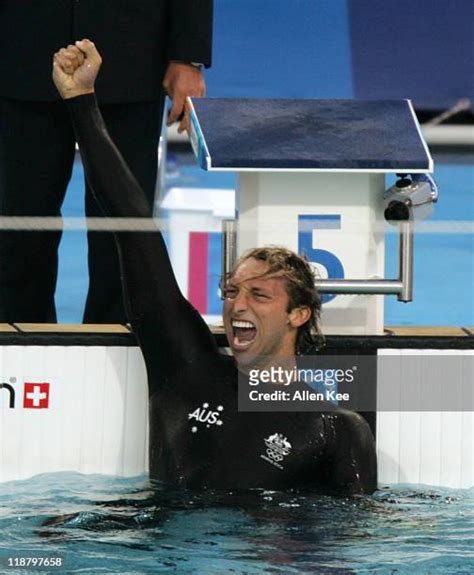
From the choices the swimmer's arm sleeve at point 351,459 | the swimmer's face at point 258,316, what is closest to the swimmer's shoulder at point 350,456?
the swimmer's arm sleeve at point 351,459

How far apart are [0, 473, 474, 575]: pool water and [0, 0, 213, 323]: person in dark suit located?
47cm

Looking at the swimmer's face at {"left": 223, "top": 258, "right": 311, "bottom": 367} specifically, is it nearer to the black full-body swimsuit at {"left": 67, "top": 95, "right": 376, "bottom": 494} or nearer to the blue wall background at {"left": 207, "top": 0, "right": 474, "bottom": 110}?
the black full-body swimsuit at {"left": 67, "top": 95, "right": 376, "bottom": 494}

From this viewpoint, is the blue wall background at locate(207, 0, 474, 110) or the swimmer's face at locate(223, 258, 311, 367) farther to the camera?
the blue wall background at locate(207, 0, 474, 110)

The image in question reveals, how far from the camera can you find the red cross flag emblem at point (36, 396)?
3051mm

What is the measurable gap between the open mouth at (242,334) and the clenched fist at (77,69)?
50 cm

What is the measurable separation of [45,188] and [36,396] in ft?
1.58

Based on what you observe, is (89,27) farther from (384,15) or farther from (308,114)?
(384,15)

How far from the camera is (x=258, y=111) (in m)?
3.21

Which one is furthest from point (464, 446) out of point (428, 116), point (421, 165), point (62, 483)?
point (428, 116)

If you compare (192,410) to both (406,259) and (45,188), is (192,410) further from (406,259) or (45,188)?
(45,188)

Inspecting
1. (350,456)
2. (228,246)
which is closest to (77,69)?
(228,246)

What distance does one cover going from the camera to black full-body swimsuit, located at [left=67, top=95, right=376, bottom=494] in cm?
290

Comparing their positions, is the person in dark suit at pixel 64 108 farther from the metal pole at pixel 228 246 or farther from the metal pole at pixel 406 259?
the metal pole at pixel 406 259

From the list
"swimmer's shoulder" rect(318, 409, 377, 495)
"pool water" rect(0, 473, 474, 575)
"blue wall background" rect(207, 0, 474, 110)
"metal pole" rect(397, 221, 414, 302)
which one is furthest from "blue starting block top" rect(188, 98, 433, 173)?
"blue wall background" rect(207, 0, 474, 110)
